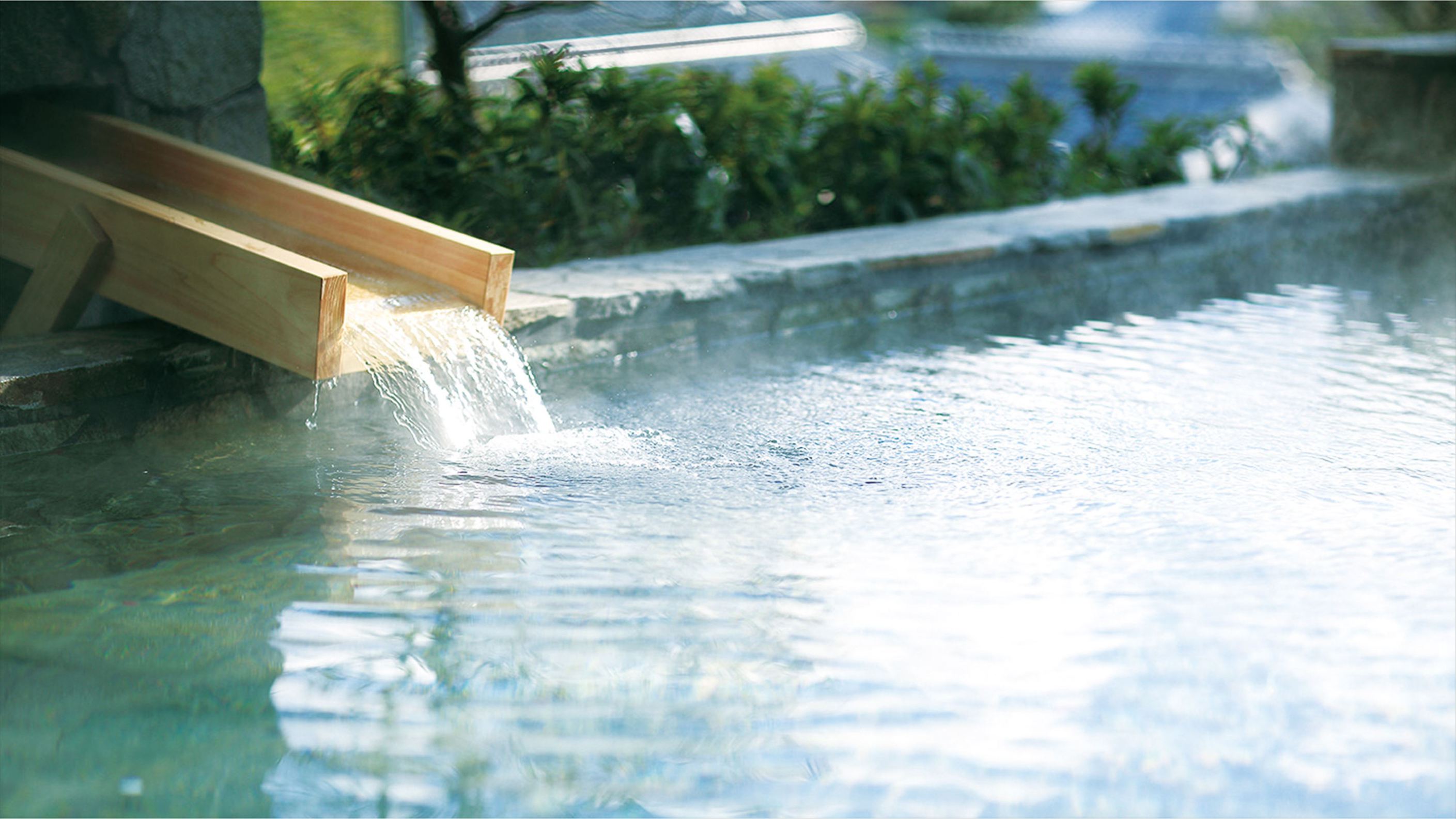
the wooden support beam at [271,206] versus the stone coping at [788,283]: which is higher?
the wooden support beam at [271,206]

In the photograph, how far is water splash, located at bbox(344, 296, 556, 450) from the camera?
290 cm

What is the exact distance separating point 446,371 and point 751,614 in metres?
1.31

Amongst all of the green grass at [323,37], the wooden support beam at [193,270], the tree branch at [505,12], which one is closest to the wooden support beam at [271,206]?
the wooden support beam at [193,270]

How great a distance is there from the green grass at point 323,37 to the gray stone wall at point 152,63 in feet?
7.98

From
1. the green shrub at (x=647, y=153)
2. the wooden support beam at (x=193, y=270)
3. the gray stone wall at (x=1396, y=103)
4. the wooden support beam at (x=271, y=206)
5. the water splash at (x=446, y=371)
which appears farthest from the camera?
the gray stone wall at (x=1396, y=103)

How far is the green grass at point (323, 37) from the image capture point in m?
6.54

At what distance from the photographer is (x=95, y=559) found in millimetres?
2326

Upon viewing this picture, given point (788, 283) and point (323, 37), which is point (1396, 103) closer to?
point (788, 283)

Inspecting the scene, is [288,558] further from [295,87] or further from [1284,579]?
[295,87]

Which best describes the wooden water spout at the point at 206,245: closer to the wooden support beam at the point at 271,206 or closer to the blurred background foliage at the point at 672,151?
the wooden support beam at the point at 271,206

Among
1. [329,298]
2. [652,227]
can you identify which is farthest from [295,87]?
[329,298]

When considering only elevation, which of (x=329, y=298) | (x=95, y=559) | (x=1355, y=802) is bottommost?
(x=95, y=559)

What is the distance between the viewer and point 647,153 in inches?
188

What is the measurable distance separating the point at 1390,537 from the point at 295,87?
3980 millimetres
